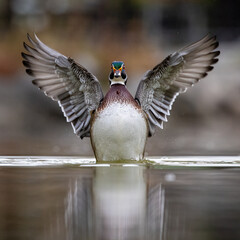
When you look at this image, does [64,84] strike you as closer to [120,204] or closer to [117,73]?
[117,73]

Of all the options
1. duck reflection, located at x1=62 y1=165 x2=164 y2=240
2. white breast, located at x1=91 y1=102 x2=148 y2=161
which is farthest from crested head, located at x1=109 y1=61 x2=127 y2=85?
duck reflection, located at x1=62 y1=165 x2=164 y2=240

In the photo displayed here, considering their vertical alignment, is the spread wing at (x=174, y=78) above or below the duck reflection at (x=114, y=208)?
above

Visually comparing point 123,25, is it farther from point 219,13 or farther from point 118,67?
point 118,67

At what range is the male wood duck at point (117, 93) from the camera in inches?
363

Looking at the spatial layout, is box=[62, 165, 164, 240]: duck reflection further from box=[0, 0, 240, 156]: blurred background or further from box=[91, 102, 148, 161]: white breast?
box=[0, 0, 240, 156]: blurred background

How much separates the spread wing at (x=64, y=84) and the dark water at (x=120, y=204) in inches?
64.6

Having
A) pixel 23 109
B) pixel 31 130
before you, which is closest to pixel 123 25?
pixel 23 109

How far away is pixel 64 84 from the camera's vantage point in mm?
10031

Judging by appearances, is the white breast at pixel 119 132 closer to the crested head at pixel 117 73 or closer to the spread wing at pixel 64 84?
the crested head at pixel 117 73

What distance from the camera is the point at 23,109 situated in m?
20.2

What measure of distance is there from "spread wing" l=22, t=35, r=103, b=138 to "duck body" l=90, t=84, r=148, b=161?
466 mm

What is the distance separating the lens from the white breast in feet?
30.0

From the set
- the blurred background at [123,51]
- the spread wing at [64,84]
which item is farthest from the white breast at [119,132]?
the blurred background at [123,51]

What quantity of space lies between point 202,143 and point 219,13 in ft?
39.1
